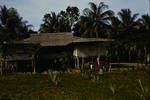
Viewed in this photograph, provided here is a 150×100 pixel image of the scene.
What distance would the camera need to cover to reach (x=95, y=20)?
2172 inches

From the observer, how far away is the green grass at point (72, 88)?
24.3m

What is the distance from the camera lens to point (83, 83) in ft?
100

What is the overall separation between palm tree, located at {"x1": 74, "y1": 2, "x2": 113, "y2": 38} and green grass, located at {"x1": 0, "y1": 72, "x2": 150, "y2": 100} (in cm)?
2082

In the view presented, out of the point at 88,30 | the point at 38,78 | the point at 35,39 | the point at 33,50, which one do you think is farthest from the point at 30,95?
the point at 88,30

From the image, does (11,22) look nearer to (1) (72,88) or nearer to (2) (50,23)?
(2) (50,23)

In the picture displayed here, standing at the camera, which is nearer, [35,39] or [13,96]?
[13,96]

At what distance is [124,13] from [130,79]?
2648cm

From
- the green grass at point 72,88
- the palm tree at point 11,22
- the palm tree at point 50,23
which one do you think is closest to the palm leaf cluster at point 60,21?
the palm tree at point 50,23

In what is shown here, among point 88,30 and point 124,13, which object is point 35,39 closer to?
point 88,30

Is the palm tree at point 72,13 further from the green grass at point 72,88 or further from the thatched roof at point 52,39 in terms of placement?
the green grass at point 72,88

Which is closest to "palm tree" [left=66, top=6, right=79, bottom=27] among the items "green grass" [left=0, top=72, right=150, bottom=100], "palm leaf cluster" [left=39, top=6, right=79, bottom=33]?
"palm leaf cluster" [left=39, top=6, right=79, bottom=33]

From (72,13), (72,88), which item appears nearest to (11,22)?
(72,13)

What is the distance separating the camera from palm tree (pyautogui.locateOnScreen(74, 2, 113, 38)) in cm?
5519

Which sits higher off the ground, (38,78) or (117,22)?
(117,22)
